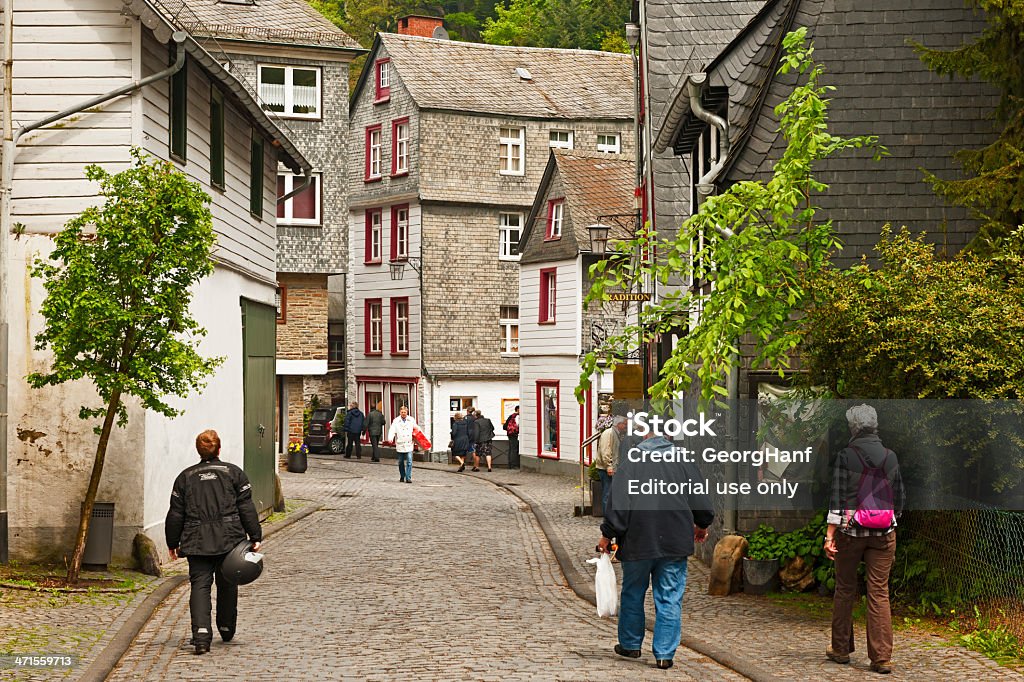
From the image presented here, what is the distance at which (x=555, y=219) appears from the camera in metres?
41.0

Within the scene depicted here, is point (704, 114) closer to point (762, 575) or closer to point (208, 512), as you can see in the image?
point (762, 575)

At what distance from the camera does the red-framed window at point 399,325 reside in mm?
48250

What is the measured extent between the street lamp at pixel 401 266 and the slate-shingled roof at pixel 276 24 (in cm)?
927

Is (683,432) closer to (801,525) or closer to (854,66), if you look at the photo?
(801,525)

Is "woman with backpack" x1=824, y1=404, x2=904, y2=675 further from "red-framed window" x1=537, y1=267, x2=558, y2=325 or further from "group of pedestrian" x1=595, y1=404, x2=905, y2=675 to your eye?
"red-framed window" x1=537, y1=267, x2=558, y2=325

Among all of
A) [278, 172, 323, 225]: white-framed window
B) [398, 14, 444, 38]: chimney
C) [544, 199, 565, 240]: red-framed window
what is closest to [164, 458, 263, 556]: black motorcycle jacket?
[544, 199, 565, 240]: red-framed window

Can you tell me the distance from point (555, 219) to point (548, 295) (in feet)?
7.38

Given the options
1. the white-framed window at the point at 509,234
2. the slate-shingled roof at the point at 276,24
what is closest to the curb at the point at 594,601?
the slate-shingled roof at the point at 276,24

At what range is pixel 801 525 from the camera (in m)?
14.9

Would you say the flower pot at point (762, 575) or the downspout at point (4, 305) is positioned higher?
the downspout at point (4, 305)

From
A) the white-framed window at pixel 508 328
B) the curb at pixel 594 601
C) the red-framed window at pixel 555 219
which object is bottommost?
the curb at pixel 594 601

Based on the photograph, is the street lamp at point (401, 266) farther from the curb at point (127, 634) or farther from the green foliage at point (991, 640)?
the green foliage at point (991, 640)

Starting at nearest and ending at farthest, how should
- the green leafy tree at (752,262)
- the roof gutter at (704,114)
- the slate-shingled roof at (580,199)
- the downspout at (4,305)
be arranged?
the green leafy tree at (752,262) → the downspout at (4,305) → the roof gutter at (704,114) → the slate-shingled roof at (580,199)

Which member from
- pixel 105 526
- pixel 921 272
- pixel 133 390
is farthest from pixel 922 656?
pixel 105 526
